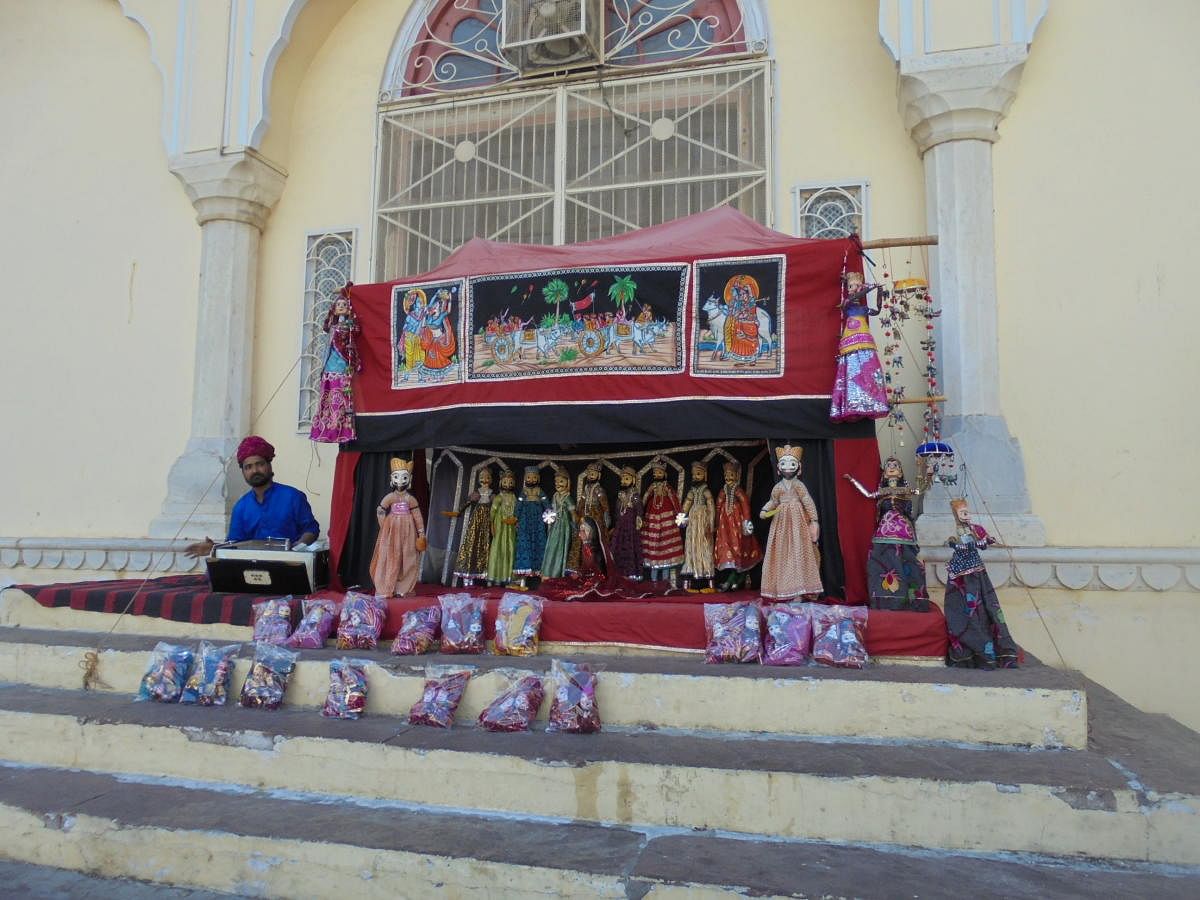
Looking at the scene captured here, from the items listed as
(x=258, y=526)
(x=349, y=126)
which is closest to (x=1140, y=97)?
A: (x=349, y=126)

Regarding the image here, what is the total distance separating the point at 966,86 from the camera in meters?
6.12

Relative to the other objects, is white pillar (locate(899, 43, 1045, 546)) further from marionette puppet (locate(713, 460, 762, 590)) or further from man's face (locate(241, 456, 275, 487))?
man's face (locate(241, 456, 275, 487))

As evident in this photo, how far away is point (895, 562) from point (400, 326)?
145 inches

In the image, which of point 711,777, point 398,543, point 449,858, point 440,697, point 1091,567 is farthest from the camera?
point 398,543

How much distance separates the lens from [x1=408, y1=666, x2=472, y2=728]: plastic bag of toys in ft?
14.5

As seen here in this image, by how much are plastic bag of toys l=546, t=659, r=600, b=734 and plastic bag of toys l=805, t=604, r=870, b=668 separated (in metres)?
1.22

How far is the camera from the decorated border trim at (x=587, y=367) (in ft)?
18.6

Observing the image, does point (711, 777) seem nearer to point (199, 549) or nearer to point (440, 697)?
point (440, 697)

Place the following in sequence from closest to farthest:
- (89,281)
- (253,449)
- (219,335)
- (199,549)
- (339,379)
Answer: (339,379) < (253,449) < (199,549) < (219,335) < (89,281)

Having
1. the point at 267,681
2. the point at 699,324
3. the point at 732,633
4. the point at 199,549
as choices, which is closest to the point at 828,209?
the point at 699,324

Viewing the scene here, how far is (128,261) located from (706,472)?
229 inches

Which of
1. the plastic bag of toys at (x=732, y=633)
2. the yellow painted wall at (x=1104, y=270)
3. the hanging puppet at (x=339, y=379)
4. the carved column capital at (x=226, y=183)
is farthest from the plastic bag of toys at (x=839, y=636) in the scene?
the carved column capital at (x=226, y=183)

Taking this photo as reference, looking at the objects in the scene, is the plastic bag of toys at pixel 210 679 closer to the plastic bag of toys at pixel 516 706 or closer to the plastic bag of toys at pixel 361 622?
→ the plastic bag of toys at pixel 361 622

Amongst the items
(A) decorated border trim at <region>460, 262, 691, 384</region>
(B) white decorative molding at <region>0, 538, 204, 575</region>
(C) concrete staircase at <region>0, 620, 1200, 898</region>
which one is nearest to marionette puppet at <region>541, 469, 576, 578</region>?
(A) decorated border trim at <region>460, 262, 691, 384</region>
